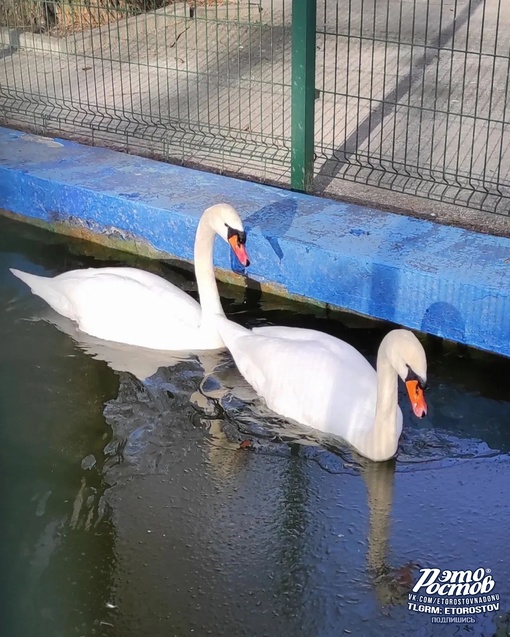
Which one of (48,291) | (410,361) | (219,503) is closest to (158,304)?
(48,291)

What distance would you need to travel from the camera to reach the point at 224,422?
534 cm

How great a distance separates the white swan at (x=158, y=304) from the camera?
5887mm

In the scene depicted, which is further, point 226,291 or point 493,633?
point 226,291

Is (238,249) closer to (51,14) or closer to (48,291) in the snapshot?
(48,291)

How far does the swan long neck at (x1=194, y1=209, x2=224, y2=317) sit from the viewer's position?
5934 mm

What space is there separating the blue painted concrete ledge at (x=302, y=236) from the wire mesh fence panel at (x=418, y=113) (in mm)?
493

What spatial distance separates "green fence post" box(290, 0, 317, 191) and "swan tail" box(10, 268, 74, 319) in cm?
203

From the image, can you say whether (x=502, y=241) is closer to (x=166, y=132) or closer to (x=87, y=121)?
(x=166, y=132)

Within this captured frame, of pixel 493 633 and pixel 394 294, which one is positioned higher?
pixel 394 294

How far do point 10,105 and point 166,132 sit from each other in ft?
5.72

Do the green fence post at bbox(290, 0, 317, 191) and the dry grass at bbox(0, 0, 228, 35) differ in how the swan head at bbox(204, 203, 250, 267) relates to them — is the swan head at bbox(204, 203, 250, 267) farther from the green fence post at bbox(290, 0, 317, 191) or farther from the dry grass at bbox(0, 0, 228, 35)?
the dry grass at bbox(0, 0, 228, 35)

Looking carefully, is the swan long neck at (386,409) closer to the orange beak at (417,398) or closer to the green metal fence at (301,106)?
the orange beak at (417,398)

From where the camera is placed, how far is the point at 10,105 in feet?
30.5

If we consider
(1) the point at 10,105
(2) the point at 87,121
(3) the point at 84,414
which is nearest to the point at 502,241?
(3) the point at 84,414
